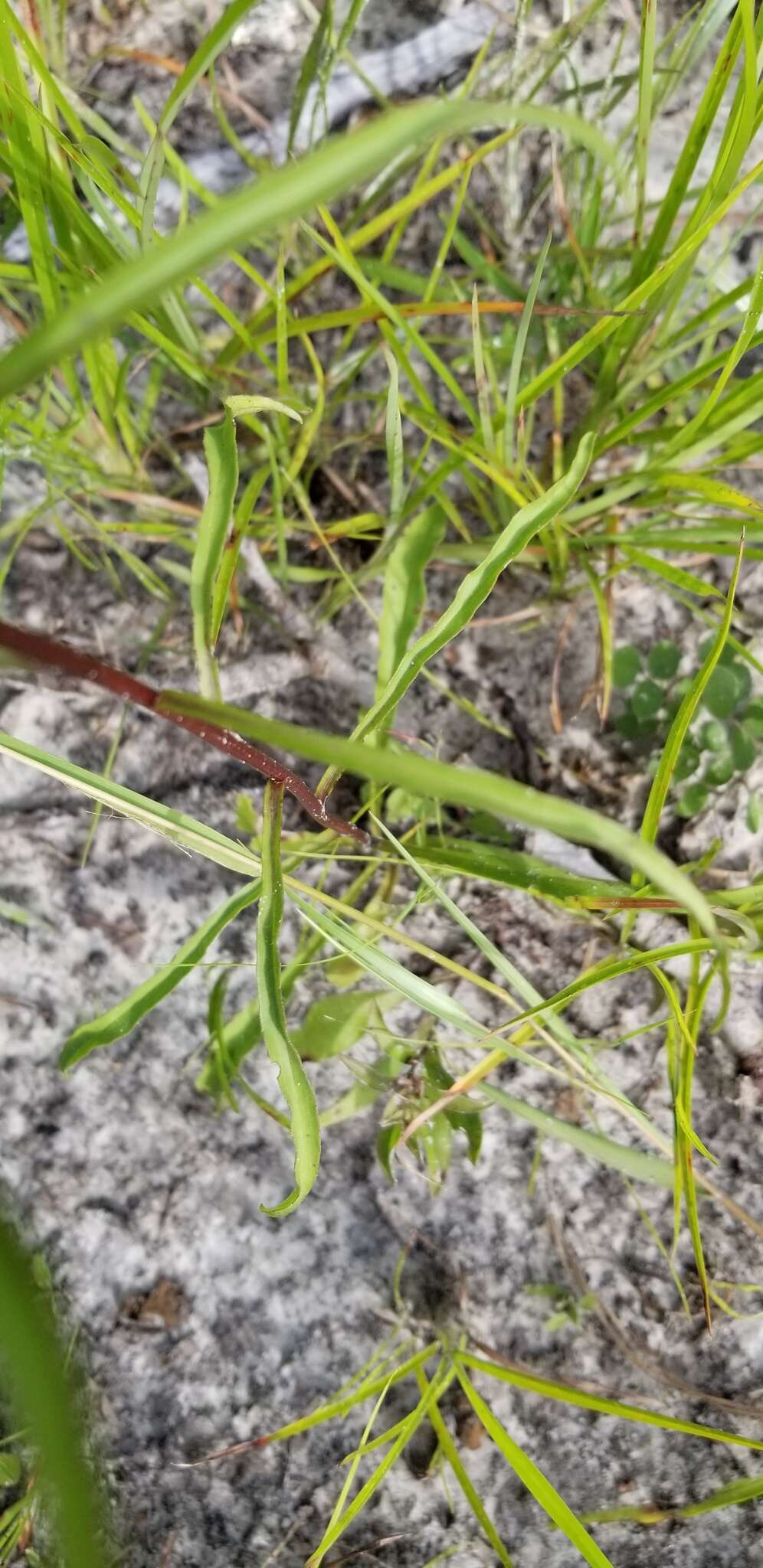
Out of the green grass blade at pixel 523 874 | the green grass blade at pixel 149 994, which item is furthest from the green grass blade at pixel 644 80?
the green grass blade at pixel 149 994

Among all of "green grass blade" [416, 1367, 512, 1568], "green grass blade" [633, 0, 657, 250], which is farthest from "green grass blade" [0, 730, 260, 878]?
"green grass blade" [633, 0, 657, 250]

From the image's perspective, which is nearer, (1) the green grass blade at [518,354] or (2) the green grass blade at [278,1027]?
(2) the green grass blade at [278,1027]

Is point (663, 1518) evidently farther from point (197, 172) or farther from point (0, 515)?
point (197, 172)

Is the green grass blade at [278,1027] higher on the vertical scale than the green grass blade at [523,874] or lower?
lower

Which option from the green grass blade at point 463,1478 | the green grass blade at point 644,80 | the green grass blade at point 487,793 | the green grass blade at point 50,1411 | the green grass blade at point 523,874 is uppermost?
the green grass blade at point 644,80

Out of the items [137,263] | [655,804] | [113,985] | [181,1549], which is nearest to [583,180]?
[655,804]

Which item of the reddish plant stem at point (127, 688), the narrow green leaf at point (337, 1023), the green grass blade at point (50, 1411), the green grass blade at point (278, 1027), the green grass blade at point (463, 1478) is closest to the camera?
the green grass blade at point (50, 1411)

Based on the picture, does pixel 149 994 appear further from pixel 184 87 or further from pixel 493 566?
pixel 184 87

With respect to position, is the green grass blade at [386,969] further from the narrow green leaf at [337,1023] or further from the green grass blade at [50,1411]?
the green grass blade at [50,1411]
